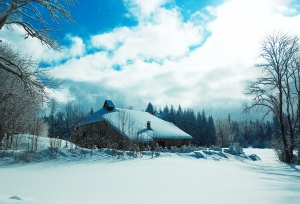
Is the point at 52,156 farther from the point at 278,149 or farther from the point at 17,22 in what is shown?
the point at 278,149

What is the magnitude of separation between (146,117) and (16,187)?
1175 inches

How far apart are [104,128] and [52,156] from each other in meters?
15.4

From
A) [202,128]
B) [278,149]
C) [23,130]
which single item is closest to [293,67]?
[278,149]

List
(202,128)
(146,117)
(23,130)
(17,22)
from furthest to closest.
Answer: (202,128) → (146,117) → (23,130) → (17,22)

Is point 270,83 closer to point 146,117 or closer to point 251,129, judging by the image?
point 146,117

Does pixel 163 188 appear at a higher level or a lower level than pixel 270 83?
lower

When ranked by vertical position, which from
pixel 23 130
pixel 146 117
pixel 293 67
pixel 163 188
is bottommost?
pixel 163 188

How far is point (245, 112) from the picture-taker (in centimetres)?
1972

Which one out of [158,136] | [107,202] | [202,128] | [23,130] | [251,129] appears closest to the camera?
[107,202]

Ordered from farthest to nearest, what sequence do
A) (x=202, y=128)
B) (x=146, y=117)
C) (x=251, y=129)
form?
1. (x=251, y=129)
2. (x=202, y=128)
3. (x=146, y=117)

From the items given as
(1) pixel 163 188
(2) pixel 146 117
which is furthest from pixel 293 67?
(2) pixel 146 117

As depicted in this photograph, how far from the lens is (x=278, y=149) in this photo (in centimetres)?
1967

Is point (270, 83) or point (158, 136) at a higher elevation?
point (270, 83)

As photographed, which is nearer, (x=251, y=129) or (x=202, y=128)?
(x=202, y=128)
